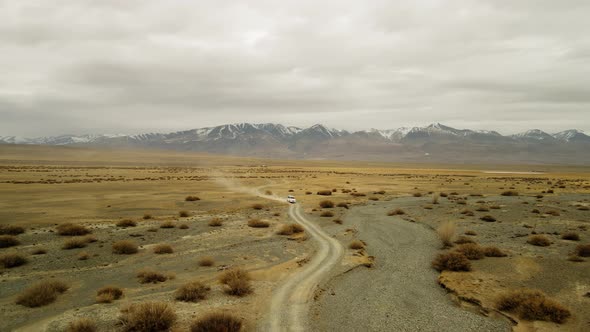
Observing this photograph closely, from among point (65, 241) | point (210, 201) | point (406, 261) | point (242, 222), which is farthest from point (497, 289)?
point (210, 201)

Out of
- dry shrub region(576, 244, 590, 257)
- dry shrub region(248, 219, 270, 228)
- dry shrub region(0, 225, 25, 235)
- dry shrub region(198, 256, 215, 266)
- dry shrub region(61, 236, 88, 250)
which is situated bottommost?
dry shrub region(248, 219, 270, 228)

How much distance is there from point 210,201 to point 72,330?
31.4m

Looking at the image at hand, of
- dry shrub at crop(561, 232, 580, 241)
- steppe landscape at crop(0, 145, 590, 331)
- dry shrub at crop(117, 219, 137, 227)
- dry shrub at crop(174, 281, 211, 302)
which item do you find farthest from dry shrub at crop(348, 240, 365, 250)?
dry shrub at crop(117, 219, 137, 227)

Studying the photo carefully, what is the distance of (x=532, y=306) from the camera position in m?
11.2

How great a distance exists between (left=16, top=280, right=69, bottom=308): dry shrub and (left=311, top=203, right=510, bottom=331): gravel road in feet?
33.1

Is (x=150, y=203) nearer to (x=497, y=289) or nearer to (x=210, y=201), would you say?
(x=210, y=201)

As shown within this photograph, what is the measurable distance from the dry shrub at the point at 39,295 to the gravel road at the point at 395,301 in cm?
1009

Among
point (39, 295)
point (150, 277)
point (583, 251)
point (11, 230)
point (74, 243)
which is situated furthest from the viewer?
point (11, 230)

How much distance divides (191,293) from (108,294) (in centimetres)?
316

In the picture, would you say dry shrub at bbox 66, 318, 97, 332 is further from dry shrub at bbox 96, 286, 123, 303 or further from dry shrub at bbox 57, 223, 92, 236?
dry shrub at bbox 57, 223, 92, 236

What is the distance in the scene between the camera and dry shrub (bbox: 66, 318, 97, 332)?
9969 mm

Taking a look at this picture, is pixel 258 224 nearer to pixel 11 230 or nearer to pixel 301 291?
pixel 301 291

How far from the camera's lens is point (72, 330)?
9.93 meters

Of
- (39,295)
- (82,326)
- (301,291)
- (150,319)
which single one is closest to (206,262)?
(301,291)
